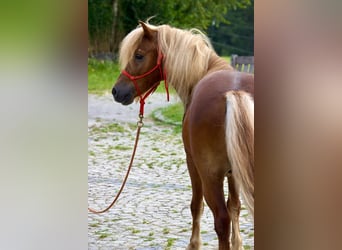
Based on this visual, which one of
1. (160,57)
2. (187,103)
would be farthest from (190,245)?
(160,57)

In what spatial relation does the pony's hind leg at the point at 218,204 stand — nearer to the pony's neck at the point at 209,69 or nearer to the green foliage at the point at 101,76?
the pony's neck at the point at 209,69

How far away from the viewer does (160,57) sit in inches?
88.7

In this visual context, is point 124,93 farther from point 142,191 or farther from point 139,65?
point 142,191

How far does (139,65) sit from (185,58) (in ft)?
0.80

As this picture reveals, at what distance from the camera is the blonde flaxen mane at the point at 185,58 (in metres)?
2.17

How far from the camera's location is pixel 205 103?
178 cm

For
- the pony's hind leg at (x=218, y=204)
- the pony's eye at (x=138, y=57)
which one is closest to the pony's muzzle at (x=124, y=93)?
the pony's eye at (x=138, y=57)
